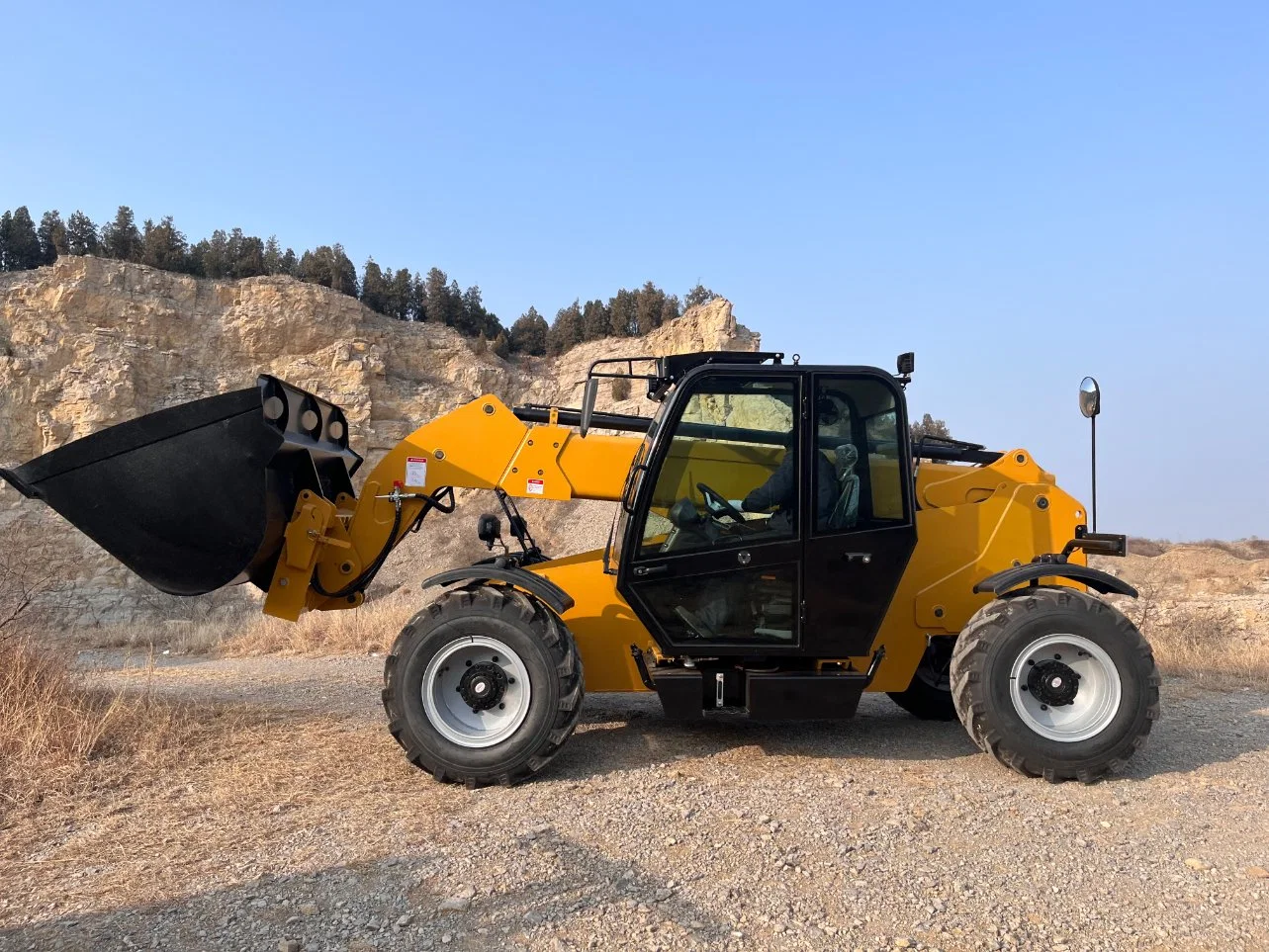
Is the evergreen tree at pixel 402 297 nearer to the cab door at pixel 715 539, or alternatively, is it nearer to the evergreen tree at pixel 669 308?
the evergreen tree at pixel 669 308

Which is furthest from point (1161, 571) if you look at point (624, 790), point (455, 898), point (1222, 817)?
point (455, 898)

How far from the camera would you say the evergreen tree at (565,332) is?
101ft

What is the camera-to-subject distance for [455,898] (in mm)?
3357

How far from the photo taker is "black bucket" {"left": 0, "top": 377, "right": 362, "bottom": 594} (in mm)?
5285

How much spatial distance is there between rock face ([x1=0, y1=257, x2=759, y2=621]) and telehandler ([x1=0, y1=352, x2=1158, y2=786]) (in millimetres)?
17300

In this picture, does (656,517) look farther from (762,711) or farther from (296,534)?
(296,534)

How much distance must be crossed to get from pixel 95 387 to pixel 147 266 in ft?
15.2

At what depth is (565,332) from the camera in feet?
102

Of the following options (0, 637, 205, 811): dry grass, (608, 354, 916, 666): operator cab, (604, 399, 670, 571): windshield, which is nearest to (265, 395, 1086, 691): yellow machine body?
(604, 399, 670, 571): windshield

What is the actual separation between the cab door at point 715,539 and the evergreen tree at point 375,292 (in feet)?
87.3

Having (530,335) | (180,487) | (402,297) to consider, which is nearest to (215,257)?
(402,297)

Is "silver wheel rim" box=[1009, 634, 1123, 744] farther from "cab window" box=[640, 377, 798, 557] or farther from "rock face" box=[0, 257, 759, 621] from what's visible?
"rock face" box=[0, 257, 759, 621]

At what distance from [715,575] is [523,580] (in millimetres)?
1165

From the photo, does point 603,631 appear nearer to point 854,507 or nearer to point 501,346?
point 854,507
